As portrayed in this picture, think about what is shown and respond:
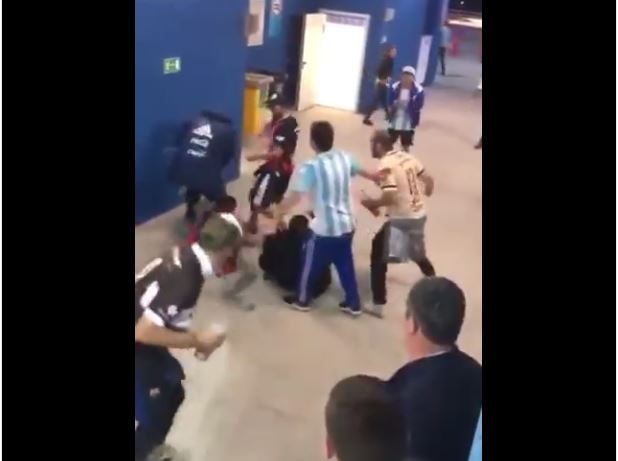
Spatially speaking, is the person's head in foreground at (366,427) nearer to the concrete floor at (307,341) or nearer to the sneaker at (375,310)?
the concrete floor at (307,341)

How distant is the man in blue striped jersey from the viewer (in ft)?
6.84

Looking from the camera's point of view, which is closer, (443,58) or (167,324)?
(167,324)

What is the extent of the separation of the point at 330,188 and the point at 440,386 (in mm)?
1097

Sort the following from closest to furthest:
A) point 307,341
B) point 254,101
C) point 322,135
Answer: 1. point 322,135
2. point 307,341
3. point 254,101

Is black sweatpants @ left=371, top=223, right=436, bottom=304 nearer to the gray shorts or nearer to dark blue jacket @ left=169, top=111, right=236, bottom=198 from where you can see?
the gray shorts

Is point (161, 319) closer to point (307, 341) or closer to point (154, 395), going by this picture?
point (154, 395)

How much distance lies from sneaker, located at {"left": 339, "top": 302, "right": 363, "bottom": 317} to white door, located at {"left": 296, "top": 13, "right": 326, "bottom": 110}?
0.76m

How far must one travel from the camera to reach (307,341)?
2.19 m

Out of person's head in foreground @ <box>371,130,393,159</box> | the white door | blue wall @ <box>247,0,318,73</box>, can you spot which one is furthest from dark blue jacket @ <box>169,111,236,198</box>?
blue wall @ <box>247,0,318,73</box>

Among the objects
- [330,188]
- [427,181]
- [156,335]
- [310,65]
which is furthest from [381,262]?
[156,335]
